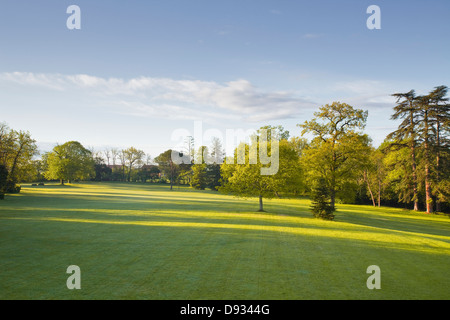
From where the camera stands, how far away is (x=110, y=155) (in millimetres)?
122188

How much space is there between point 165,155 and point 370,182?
61.3 metres

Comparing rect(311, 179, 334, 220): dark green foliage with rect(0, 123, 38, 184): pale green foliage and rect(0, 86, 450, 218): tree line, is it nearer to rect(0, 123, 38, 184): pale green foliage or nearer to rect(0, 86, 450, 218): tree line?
rect(0, 86, 450, 218): tree line

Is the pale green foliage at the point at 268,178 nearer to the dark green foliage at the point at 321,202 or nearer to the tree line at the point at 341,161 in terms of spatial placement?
the tree line at the point at 341,161

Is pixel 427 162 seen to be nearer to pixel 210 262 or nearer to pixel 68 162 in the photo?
pixel 210 262

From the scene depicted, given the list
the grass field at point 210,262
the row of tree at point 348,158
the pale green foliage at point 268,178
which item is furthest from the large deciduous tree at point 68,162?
the pale green foliage at point 268,178

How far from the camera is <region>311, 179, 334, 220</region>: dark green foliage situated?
24828mm

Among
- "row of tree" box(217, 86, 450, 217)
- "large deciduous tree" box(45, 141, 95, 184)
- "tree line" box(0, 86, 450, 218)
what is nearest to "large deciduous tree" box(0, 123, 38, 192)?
"tree line" box(0, 86, 450, 218)

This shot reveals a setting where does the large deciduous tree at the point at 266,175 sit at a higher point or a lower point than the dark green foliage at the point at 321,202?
higher

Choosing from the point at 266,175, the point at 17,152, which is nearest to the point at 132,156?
the point at 17,152

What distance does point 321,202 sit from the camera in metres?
25.2

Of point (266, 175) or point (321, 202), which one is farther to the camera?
point (266, 175)

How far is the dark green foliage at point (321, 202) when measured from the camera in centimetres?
2483

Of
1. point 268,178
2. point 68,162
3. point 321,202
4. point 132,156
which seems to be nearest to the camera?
point 321,202

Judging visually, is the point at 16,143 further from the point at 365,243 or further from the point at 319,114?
the point at 365,243
